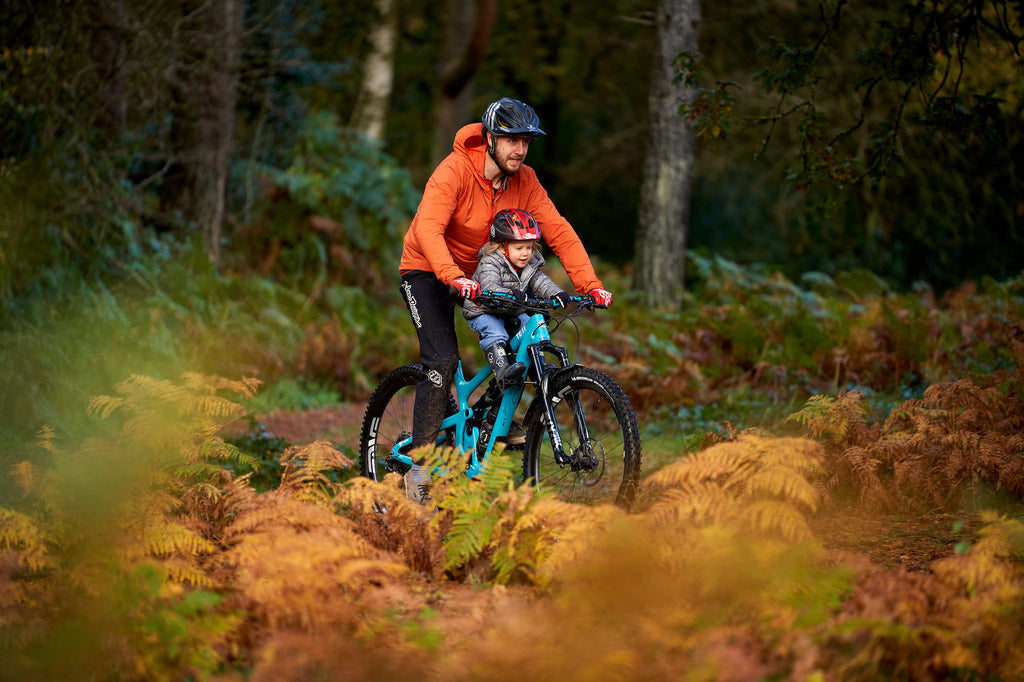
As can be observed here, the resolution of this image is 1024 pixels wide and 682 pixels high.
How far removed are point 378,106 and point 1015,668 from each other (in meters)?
16.9

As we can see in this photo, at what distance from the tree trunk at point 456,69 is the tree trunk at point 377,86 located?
8.56 ft

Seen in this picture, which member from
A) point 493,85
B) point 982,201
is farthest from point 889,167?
point 493,85

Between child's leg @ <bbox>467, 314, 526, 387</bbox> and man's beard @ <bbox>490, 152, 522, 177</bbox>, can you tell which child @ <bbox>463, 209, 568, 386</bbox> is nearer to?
child's leg @ <bbox>467, 314, 526, 387</bbox>

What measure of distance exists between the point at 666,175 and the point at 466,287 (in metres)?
8.49

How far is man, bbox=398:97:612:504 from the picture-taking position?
5.21 m

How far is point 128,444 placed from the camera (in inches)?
199

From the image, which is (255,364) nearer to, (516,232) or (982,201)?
(516,232)

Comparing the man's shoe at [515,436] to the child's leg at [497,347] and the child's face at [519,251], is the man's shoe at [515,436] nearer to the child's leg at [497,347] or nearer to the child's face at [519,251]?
the child's leg at [497,347]

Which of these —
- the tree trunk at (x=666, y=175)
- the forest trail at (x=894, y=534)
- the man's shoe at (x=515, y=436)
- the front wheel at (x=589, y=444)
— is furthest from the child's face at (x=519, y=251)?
the tree trunk at (x=666, y=175)

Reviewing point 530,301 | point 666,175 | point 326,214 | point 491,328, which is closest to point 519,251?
point 530,301

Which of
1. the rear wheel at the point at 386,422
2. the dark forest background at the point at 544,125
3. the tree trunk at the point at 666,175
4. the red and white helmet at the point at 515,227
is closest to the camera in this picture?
the red and white helmet at the point at 515,227

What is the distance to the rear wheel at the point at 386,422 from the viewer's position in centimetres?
620

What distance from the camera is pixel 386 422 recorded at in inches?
261

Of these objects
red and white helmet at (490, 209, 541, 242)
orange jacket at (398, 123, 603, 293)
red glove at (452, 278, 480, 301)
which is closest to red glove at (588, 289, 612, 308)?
orange jacket at (398, 123, 603, 293)
